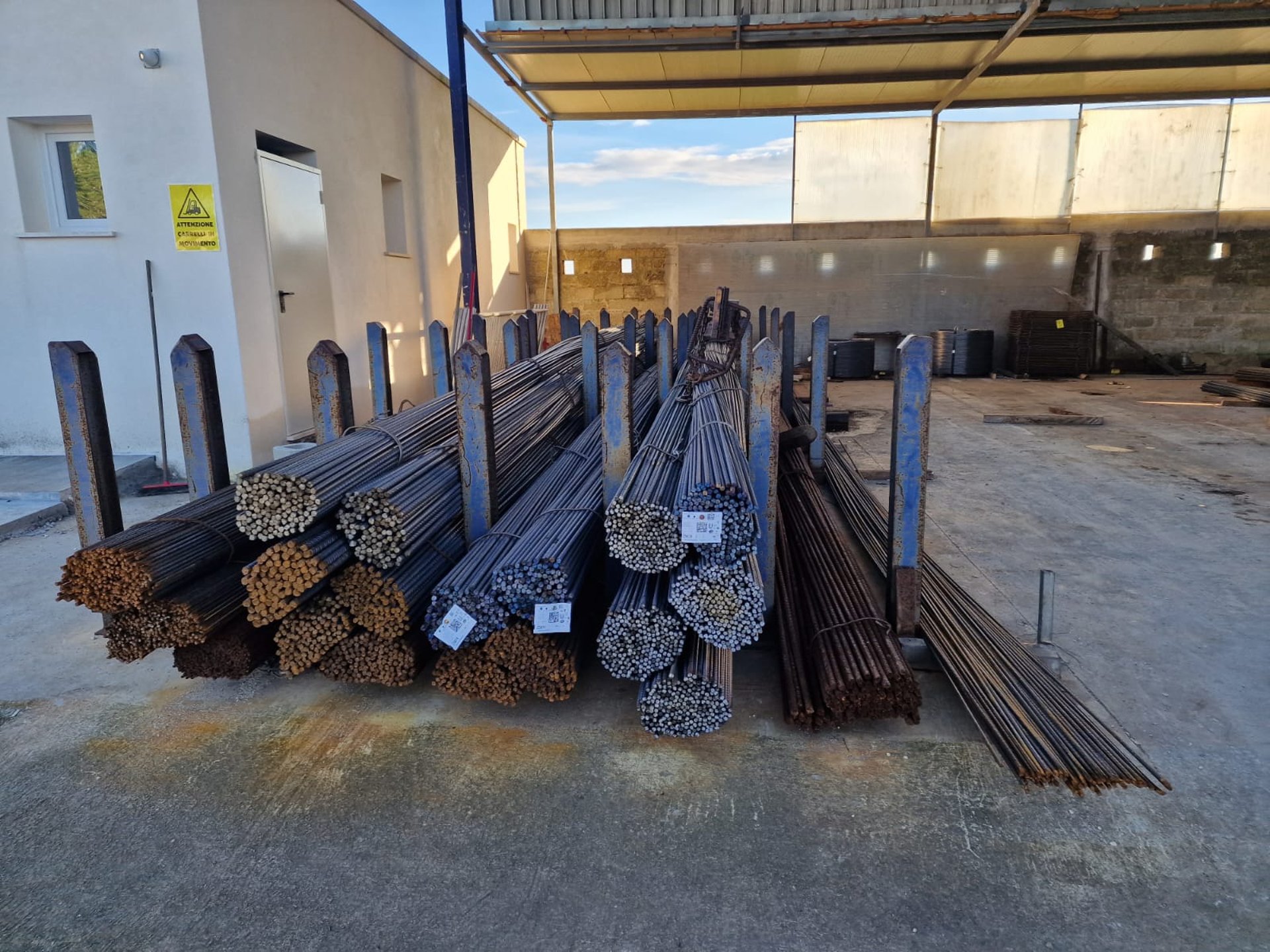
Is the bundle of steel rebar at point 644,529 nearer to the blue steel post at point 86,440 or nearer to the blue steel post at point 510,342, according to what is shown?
the blue steel post at point 86,440

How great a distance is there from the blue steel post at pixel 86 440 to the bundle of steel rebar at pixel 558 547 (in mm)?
1849

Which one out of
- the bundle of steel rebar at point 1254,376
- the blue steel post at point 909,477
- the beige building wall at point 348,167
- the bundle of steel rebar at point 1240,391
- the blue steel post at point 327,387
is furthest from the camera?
the bundle of steel rebar at point 1254,376

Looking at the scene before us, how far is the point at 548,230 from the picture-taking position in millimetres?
14656

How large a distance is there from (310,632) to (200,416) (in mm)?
1267

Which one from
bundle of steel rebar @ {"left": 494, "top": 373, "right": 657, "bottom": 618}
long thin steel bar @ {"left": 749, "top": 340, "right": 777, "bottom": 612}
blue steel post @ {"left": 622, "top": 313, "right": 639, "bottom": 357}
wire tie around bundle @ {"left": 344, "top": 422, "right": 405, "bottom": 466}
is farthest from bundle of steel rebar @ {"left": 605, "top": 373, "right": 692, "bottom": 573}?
blue steel post @ {"left": 622, "top": 313, "right": 639, "bottom": 357}

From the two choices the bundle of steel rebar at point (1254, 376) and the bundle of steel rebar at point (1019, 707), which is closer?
the bundle of steel rebar at point (1019, 707)

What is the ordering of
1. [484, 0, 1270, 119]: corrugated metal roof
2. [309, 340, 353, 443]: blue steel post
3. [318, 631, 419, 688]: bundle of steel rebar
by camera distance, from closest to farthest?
[318, 631, 419, 688]: bundle of steel rebar
[309, 340, 353, 443]: blue steel post
[484, 0, 1270, 119]: corrugated metal roof

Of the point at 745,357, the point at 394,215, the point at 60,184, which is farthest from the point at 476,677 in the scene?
the point at 394,215

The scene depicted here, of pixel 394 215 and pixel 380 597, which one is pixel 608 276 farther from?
pixel 380 597

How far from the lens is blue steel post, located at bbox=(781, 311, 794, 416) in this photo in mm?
7559

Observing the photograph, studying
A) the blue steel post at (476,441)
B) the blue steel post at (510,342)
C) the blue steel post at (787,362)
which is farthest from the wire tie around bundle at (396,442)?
the blue steel post at (787,362)

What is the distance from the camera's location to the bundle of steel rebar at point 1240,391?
32.1ft

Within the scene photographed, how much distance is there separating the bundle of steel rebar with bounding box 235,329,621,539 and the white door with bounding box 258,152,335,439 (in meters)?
2.77

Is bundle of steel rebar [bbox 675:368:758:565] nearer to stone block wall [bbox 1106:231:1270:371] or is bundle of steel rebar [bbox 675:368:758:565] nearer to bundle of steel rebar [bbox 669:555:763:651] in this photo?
bundle of steel rebar [bbox 669:555:763:651]
